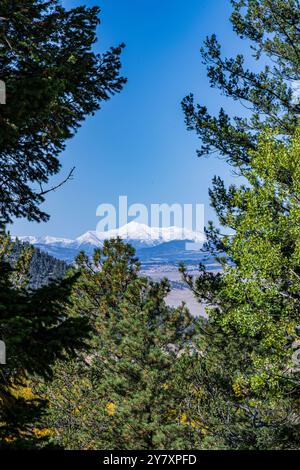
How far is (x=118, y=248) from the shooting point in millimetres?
18469

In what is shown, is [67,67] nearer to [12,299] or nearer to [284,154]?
[12,299]

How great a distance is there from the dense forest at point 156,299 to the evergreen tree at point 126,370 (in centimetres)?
7

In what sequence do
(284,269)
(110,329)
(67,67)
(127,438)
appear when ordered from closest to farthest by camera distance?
(67,67)
(284,269)
(127,438)
(110,329)

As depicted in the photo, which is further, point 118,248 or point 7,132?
point 118,248

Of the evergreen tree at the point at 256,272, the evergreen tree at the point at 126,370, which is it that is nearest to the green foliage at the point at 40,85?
the evergreen tree at the point at 256,272

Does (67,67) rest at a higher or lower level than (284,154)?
higher

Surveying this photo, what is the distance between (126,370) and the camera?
14758 millimetres

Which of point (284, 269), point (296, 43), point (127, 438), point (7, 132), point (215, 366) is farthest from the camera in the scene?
point (127, 438)

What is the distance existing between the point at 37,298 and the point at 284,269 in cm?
620

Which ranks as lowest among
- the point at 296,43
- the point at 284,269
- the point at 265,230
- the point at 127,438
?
the point at 127,438

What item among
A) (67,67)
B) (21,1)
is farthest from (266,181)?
(21,1)

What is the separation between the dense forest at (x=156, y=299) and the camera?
187 inches

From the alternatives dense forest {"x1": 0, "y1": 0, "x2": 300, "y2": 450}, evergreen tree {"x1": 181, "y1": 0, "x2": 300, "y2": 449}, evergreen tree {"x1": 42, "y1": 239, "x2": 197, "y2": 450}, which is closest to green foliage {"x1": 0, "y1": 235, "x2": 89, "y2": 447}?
dense forest {"x1": 0, "y1": 0, "x2": 300, "y2": 450}

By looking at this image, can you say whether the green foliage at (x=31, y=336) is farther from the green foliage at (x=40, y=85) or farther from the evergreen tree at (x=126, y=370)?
the evergreen tree at (x=126, y=370)
